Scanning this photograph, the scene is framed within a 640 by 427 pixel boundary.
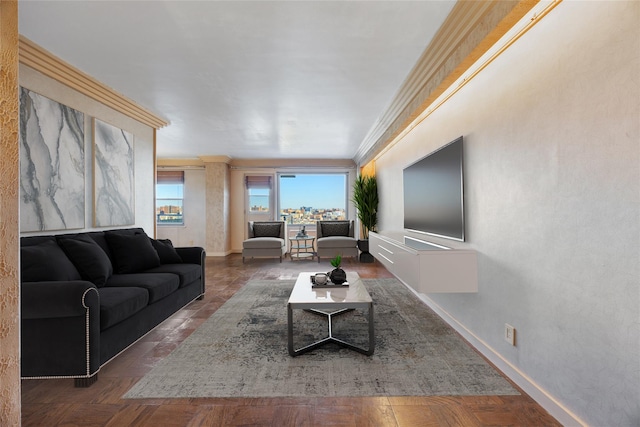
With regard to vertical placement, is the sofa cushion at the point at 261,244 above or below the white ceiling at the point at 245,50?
below

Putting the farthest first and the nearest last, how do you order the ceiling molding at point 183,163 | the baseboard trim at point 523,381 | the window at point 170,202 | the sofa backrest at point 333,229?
1. the window at point 170,202
2. the ceiling molding at point 183,163
3. the sofa backrest at point 333,229
4. the baseboard trim at point 523,381

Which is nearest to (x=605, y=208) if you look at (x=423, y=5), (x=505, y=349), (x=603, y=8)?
(x=603, y=8)

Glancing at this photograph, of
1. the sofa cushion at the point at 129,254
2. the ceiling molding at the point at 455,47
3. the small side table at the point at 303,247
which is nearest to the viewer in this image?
the ceiling molding at the point at 455,47

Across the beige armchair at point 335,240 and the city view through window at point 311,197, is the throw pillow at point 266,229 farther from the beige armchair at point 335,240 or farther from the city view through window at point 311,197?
the city view through window at point 311,197

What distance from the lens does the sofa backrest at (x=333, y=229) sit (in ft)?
25.3

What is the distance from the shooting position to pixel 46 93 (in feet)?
9.86

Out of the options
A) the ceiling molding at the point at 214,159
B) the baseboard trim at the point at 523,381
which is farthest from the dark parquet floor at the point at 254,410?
the ceiling molding at the point at 214,159

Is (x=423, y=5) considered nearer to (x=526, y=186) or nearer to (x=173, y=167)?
(x=526, y=186)

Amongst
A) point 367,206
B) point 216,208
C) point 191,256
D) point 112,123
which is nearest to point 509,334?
point 191,256

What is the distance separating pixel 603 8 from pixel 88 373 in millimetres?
3272

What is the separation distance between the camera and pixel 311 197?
360 inches

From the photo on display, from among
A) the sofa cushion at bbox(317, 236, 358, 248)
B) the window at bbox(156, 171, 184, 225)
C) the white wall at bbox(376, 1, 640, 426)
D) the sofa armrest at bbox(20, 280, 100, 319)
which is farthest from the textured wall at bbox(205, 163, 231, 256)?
the white wall at bbox(376, 1, 640, 426)

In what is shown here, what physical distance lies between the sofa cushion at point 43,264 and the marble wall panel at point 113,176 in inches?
43.9

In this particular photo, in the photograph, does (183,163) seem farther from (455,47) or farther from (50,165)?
(455,47)
